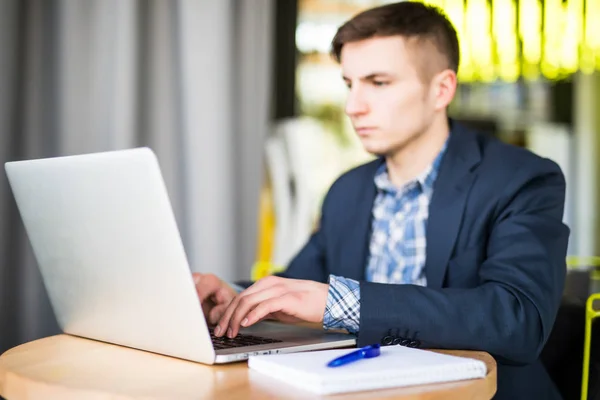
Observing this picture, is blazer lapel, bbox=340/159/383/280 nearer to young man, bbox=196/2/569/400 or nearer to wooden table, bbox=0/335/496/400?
young man, bbox=196/2/569/400

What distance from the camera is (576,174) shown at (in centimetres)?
682

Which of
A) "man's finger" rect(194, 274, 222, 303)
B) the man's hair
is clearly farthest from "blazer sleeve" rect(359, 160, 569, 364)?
the man's hair

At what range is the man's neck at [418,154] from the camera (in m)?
1.69

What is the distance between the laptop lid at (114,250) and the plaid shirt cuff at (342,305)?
0.20 metres

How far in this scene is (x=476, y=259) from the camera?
1494 millimetres

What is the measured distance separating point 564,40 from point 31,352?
4269 millimetres

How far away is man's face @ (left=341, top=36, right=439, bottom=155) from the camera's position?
1.62m

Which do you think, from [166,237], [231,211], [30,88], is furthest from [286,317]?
[231,211]

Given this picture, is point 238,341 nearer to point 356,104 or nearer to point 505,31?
point 356,104

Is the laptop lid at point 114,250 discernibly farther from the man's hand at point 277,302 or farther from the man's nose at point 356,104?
the man's nose at point 356,104

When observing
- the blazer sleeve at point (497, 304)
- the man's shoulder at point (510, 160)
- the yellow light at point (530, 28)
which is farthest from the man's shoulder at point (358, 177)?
the yellow light at point (530, 28)

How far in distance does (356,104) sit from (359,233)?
0.29 m

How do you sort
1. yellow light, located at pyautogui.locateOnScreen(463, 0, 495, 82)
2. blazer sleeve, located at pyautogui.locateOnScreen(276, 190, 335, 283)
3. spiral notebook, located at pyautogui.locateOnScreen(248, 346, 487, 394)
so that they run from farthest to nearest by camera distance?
yellow light, located at pyautogui.locateOnScreen(463, 0, 495, 82) → blazer sleeve, located at pyautogui.locateOnScreen(276, 190, 335, 283) → spiral notebook, located at pyautogui.locateOnScreen(248, 346, 487, 394)

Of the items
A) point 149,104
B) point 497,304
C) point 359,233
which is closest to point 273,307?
point 497,304
